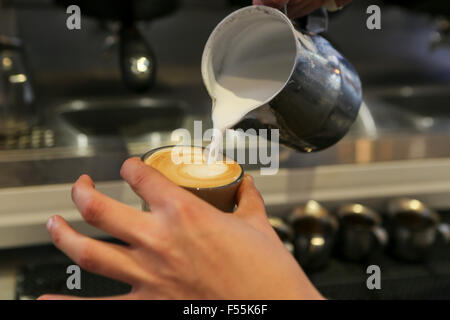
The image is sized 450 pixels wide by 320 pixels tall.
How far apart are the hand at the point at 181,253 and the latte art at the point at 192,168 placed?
5.0 inches

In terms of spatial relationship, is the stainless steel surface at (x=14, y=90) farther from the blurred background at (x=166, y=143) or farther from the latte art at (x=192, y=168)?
the latte art at (x=192, y=168)

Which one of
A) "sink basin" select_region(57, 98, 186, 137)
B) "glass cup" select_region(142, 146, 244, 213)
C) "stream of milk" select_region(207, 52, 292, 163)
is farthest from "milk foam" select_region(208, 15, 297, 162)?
"sink basin" select_region(57, 98, 186, 137)

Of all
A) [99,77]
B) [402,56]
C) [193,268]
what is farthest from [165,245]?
[402,56]

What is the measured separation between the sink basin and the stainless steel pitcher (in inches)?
20.6

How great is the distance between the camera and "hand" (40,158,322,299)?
463 millimetres

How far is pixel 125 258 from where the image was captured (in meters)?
0.48

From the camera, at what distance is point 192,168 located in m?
0.67

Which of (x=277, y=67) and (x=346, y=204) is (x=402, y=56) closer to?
(x=346, y=204)

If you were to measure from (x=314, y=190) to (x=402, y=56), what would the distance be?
858mm

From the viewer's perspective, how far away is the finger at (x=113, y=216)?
0.47m

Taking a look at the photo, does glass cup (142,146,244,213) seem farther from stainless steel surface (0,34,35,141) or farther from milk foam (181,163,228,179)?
stainless steel surface (0,34,35,141)

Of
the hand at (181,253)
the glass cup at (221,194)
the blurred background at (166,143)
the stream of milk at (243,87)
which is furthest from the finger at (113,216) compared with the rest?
the blurred background at (166,143)

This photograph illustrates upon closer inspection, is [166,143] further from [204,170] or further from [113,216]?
[113,216]
